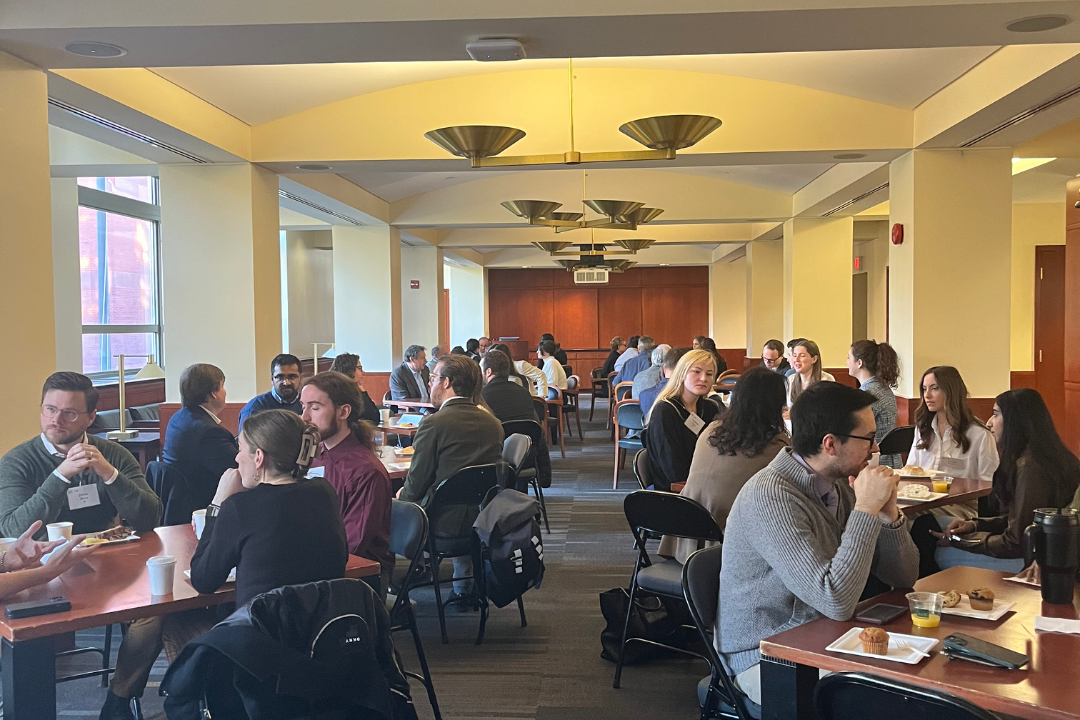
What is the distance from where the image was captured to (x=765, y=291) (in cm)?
1356

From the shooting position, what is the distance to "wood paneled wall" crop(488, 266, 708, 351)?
19.2 meters

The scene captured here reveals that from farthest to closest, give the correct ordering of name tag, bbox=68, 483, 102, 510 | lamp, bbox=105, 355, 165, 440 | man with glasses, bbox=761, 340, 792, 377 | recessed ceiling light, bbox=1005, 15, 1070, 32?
1. man with glasses, bbox=761, 340, 792, 377
2. lamp, bbox=105, 355, 165, 440
3. recessed ceiling light, bbox=1005, 15, 1070, 32
4. name tag, bbox=68, 483, 102, 510

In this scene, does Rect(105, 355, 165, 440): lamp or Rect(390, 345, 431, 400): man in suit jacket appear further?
Rect(390, 345, 431, 400): man in suit jacket

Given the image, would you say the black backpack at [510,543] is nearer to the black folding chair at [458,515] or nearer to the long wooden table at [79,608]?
the black folding chair at [458,515]

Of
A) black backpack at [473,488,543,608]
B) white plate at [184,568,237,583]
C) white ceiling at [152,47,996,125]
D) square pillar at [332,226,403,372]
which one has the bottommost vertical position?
black backpack at [473,488,543,608]

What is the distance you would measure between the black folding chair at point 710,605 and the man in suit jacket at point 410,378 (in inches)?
245

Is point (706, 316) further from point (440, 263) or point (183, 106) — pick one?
point (183, 106)

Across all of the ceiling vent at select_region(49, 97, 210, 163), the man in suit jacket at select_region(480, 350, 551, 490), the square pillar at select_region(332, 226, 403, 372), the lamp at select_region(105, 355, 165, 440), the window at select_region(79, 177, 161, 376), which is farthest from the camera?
the square pillar at select_region(332, 226, 403, 372)

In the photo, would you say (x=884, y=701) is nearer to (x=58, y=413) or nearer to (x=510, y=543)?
(x=510, y=543)

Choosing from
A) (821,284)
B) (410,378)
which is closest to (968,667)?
(410,378)

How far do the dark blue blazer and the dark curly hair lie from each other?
7.52 feet

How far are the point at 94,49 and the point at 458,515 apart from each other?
109 inches

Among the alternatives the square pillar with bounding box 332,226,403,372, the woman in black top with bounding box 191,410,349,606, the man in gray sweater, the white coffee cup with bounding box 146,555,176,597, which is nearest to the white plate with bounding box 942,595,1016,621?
the man in gray sweater

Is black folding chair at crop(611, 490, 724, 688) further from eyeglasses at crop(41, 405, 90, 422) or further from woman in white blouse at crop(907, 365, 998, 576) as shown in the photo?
eyeglasses at crop(41, 405, 90, 422)
